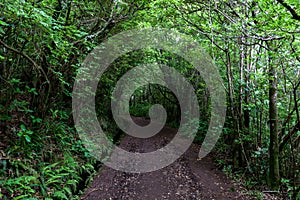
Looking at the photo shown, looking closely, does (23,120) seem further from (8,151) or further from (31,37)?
(31,37)

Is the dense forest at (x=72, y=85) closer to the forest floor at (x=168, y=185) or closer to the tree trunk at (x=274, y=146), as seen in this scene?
the tree trunk at (x=274, y=146)

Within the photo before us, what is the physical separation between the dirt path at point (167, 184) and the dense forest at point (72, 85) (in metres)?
0.41

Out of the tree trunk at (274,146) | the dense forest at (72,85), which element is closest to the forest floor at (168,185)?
the dense forest at (72,85)

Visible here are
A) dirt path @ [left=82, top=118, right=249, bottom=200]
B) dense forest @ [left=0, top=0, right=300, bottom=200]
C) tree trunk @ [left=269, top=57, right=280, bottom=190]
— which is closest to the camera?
dense forest @ [left=0, top=0, right=300, bottom=200]

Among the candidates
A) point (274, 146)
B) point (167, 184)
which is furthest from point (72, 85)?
point (274, 146)

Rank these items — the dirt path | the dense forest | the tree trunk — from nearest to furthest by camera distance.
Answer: the dense forest → the dirt path → the tree trunk

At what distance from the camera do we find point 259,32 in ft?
12.9

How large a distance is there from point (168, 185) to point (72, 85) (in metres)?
4.50

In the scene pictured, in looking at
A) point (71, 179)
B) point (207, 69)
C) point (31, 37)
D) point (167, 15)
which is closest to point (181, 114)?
point (207, 69)

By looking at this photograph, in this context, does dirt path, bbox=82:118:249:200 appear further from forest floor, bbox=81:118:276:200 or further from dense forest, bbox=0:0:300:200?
dense forest, bbox=0:0:300:200

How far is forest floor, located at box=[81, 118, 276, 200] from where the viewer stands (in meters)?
4.67

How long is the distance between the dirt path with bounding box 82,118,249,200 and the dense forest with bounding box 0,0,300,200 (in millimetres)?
413

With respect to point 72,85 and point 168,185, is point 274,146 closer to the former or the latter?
point 168,185

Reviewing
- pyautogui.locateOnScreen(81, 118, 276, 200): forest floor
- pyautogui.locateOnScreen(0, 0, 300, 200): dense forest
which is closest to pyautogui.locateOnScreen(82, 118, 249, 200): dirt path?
pyautogui.locateOnScreen(81, 118, 276, 200): forest floor
